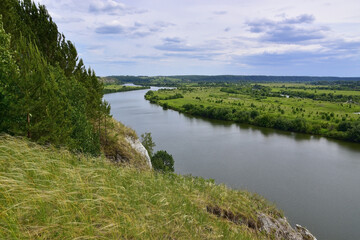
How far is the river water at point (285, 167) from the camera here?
2495 centimetres

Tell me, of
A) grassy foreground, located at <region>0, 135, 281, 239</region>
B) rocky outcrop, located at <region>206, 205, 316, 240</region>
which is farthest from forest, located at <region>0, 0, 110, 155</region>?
rocky outcrop, located at <region>206, 205, 316, 240</region>

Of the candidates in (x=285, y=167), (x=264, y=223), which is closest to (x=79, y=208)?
(x=264, y=223)

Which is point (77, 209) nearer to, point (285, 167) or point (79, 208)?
point (79, 208)

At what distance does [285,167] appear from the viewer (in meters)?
37.2

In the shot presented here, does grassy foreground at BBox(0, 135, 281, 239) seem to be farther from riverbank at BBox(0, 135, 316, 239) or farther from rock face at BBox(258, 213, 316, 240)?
rock face at BBox(258, 213, 316, 240)

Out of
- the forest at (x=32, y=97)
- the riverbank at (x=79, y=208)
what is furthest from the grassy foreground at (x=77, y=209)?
the forest at (x=32, y=97)

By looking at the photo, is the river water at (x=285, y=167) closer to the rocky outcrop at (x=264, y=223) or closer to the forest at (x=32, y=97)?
the rocky outcrop at (x=264, y=223)

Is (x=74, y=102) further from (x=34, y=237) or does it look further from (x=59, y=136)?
(x=34, y=237)

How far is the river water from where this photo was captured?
2495cm

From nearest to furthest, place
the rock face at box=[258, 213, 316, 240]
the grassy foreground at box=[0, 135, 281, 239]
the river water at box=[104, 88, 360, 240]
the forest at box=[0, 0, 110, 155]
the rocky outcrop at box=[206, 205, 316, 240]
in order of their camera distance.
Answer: the grassy foreground at box=[0, 135, 281, 239]
the rocky outcrop at box=[206, 205, 316, 240]
the forest at box=[0, 0, 110, 155]
the rock face at box=[258, 213, 316, 240]
the river water at box=[104, 88, 360, 240]

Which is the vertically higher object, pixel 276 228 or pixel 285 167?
pixel 276 228

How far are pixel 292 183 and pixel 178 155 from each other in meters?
18.7

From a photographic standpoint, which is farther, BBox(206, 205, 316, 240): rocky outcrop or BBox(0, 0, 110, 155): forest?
BBox(0, 0, 110, 155): forest

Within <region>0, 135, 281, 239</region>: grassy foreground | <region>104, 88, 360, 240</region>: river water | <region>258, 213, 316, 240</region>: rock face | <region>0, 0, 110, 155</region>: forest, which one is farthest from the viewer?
<region>104, 88, 360, 240</region>: river water
